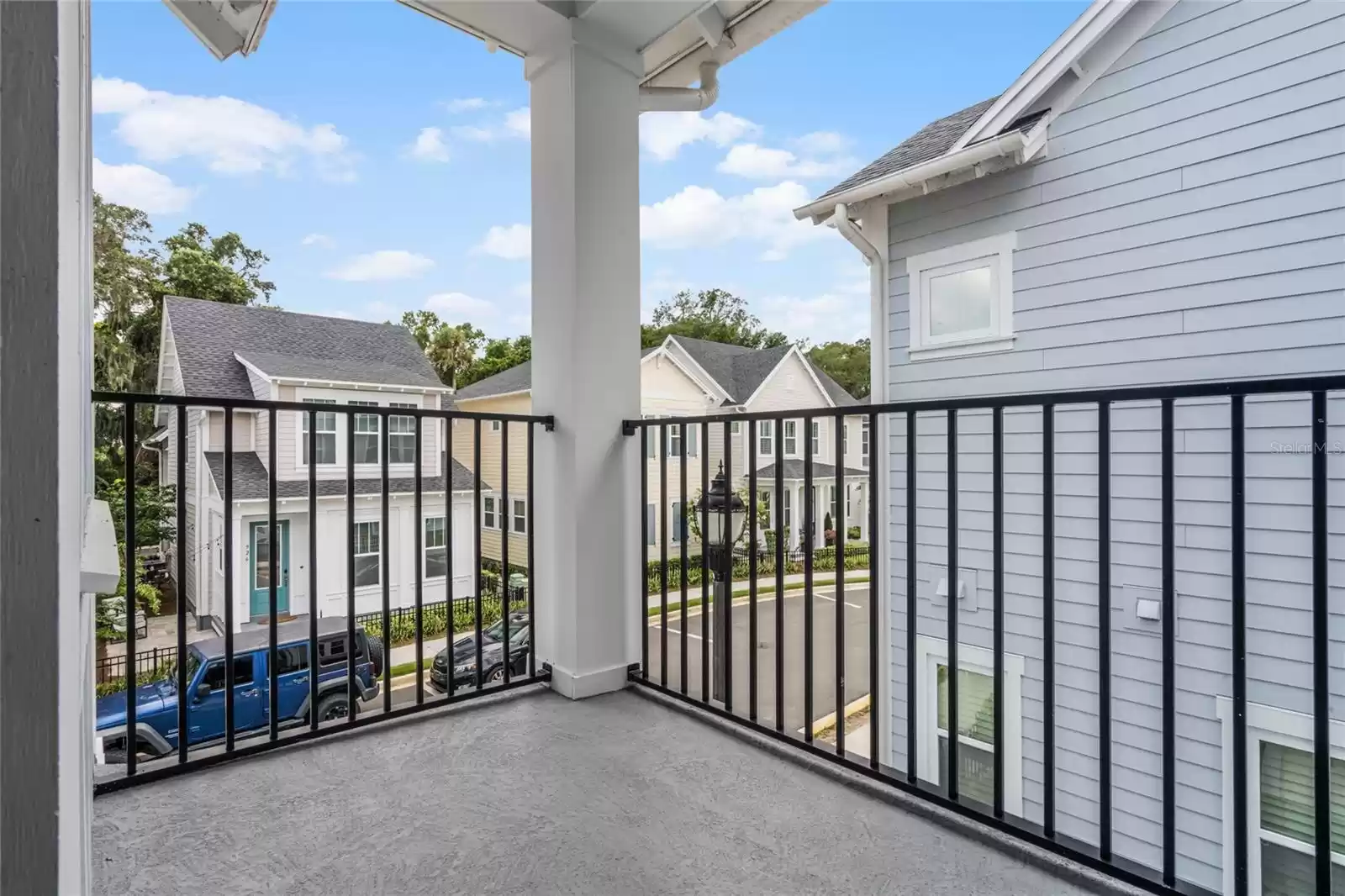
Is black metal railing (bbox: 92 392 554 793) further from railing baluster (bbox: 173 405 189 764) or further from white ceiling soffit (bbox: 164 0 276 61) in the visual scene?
white ceiling soffit (bbox: 164 0 276 61)

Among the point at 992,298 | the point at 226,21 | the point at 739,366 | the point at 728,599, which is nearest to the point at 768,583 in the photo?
the point at 739,366

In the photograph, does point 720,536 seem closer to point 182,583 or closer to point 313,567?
point 313,567

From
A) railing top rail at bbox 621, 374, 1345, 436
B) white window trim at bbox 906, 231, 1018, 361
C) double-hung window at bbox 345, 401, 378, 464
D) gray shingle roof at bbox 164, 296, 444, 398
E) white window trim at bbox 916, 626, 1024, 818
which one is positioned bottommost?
white window trim at bbox 916, 626, 1024, 818

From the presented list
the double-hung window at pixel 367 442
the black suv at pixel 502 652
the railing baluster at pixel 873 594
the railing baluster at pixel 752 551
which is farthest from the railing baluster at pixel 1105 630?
the double-hung window at pixel 367 442

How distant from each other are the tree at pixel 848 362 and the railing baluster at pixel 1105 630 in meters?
2.38

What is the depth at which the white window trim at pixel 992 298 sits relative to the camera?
3.04 m

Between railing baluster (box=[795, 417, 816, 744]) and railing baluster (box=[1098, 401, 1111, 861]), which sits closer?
railing baluster (box=[1098, 401, 1111, 861])

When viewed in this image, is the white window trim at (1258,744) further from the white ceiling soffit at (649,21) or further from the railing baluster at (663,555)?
the white ceiling soffit at (649,21)

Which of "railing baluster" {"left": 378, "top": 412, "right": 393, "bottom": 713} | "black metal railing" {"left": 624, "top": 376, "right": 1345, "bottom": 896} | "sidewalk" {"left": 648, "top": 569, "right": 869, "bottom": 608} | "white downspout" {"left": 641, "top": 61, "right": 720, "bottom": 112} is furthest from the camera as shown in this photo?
"sidewalk" {"left": 648, "top": 569, "right": 869, "bottom": 608}

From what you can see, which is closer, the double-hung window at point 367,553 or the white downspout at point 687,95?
the white downspout at point 687,95

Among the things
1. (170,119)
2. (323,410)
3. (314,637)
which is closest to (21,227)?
(323,410)

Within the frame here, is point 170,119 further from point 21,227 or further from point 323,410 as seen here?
point 21,227

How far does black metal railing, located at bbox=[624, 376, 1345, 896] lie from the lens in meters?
1.08

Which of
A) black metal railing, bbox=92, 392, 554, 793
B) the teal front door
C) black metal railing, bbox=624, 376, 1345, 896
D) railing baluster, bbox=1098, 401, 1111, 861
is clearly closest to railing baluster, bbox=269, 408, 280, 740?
black metal railing, bbox=92, 392, 554, 793
